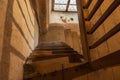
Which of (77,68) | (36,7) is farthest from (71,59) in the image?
(36,7)

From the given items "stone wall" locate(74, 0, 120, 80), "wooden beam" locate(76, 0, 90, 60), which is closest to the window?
"wooden beam" locate(76, 0, 90, 60)

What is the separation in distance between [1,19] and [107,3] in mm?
1072

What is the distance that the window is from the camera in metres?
7.21

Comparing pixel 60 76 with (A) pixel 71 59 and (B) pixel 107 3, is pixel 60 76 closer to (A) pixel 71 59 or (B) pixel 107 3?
(A) pixel 71 59

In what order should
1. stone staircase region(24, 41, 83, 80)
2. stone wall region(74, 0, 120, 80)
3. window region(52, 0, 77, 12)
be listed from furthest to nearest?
window region(52, 0, 77, 12), stone staircase region(24, 41, 83, 80), stone wall region(74, 0, 120, 80)

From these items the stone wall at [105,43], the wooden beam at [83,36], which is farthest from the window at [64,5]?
the stone wall at [105,43]

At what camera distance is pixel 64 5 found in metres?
7.50

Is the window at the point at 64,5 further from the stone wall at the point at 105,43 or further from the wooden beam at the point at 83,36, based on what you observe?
the stone wall at the point at 105,43

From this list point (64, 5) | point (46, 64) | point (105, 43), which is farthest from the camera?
point (64, 5)

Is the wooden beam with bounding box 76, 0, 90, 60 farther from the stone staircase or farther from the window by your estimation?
the window

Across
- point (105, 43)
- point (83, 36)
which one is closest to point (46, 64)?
point (83, 36)

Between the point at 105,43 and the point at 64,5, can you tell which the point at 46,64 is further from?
the point at 64,5

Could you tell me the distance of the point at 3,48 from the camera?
1081mm

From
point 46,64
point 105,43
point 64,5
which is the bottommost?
point 46,64
